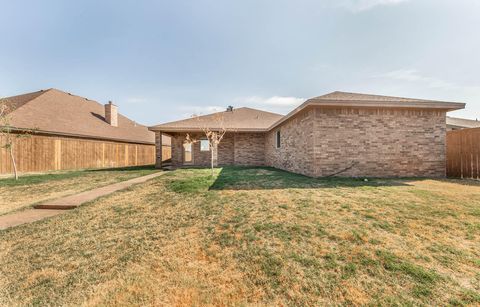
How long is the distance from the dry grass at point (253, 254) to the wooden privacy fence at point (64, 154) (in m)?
11.7

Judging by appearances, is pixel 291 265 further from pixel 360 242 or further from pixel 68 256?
pixel 68 256

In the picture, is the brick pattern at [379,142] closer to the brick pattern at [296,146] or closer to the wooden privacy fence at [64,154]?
the brick pattern at [296,146]

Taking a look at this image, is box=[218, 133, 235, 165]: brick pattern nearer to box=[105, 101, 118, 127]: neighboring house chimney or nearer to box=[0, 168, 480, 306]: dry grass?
box=[0, 168, 480, 306]: dry grass

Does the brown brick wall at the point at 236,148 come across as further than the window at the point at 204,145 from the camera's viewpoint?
No

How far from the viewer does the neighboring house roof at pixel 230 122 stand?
44.6 feet

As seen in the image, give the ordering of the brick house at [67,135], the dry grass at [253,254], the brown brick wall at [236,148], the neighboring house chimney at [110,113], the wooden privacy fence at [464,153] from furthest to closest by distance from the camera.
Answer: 1. the neighboring house chimney at [110,113]
2. the brown brick wall at [236,148]
3. the brick house at [67,135]
4. the wooden privacy fence at [464,153]
5. the dry grass at [253,254]

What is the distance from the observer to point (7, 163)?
11219 mm

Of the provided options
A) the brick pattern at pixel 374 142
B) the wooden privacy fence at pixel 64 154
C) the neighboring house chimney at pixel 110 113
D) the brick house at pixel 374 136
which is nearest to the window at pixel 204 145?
the wooden privacy fence at pixel 64 154

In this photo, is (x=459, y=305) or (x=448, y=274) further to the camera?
(x=448, y=274)

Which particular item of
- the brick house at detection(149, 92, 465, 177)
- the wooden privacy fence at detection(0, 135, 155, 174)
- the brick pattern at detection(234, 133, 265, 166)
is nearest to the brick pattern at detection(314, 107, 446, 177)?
the brick house at detection(149, 92, 465, 177)

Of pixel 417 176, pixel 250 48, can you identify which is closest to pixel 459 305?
pixel 417 176

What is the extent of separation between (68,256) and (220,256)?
220 cm

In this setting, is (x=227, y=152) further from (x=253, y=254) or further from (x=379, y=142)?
(x=253, y=254)

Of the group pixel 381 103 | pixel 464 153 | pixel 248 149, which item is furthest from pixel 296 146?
pixel 464 153
